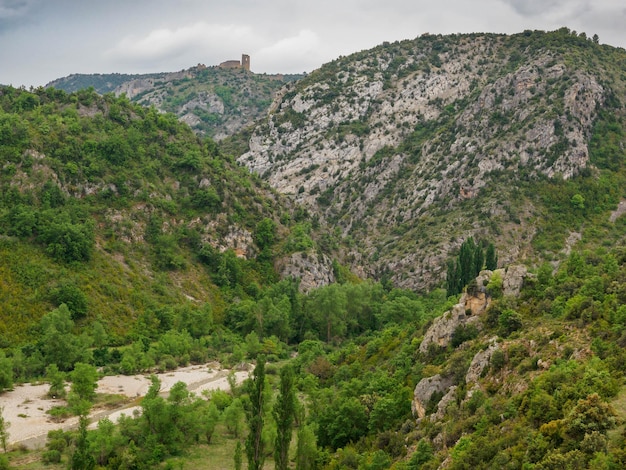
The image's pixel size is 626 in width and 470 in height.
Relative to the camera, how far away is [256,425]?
4106 centimetres

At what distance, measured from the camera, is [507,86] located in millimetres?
144375

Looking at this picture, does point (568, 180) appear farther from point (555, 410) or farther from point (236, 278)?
point (555, 410)

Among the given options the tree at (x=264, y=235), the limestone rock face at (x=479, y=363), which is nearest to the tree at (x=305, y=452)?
the limestone rock face at (x=479, y=363)

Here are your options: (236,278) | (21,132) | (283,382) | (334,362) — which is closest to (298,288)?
(236,278)

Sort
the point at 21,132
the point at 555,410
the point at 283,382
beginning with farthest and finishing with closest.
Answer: the point at 21,132, the point at 283,382, the point at 555,410

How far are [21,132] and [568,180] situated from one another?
339 ft

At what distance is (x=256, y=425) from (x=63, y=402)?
94.3ft

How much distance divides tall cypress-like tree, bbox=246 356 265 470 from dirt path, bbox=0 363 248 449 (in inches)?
791

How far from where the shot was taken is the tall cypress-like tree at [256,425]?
3925cm

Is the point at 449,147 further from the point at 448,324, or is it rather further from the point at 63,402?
the point at 63,402

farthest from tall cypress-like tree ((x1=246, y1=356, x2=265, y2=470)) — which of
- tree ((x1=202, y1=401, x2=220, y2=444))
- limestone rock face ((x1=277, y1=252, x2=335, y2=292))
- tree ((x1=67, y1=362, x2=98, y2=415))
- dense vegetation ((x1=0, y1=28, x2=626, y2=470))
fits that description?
A: limestone rock face ((x1=277, y1=252, x2=335, y2=292))

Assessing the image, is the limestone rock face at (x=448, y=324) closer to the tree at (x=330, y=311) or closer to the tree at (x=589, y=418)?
the tree at (x=589, y=418)

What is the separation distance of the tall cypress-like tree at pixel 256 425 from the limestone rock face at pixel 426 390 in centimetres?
1114

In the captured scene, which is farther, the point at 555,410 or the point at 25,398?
the point at 25,398
